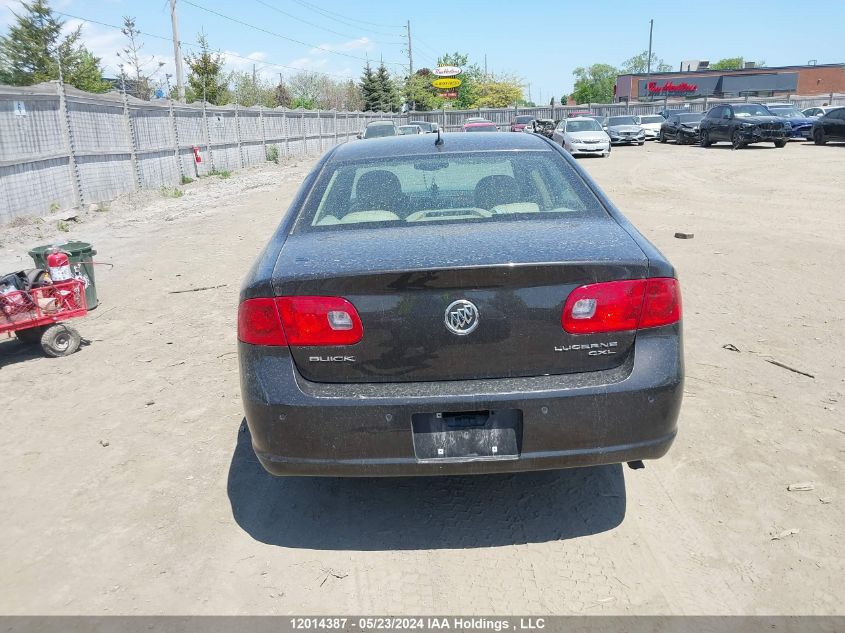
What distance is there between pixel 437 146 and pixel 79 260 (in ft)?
14.9

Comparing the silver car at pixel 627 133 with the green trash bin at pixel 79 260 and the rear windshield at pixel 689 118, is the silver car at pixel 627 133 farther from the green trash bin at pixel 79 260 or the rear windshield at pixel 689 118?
the green trash bin at pixel 79 260

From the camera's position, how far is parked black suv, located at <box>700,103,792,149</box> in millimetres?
27109

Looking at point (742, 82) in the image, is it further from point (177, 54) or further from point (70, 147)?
point (70, 147)

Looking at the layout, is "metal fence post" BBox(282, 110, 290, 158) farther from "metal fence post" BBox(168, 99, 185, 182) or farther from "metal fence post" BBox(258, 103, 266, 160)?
"metal fence post" BBox(168, 99, 185, 182)

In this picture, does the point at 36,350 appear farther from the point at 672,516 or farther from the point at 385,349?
the point at 672,516

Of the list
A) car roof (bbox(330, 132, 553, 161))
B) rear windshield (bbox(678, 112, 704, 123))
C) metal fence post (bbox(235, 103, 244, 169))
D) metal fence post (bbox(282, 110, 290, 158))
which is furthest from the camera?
metal fence post (bbox(282, 110, 290, 158))

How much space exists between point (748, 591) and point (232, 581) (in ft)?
6.70

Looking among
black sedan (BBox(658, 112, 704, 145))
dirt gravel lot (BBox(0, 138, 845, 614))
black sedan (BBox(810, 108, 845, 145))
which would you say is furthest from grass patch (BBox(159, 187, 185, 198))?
black sedan (BBox(810, 108, 845, 145))

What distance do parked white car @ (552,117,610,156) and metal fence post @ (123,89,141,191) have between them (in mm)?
15743

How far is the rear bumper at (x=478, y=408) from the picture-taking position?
275 cm

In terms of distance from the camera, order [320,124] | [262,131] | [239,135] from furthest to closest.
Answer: [320,124]
[262,131]
[239,135]

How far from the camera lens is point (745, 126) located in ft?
Answer: 89.6

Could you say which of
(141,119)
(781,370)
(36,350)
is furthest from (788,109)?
(36,350)

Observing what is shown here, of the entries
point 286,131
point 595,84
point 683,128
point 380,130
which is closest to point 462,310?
point 380,130
